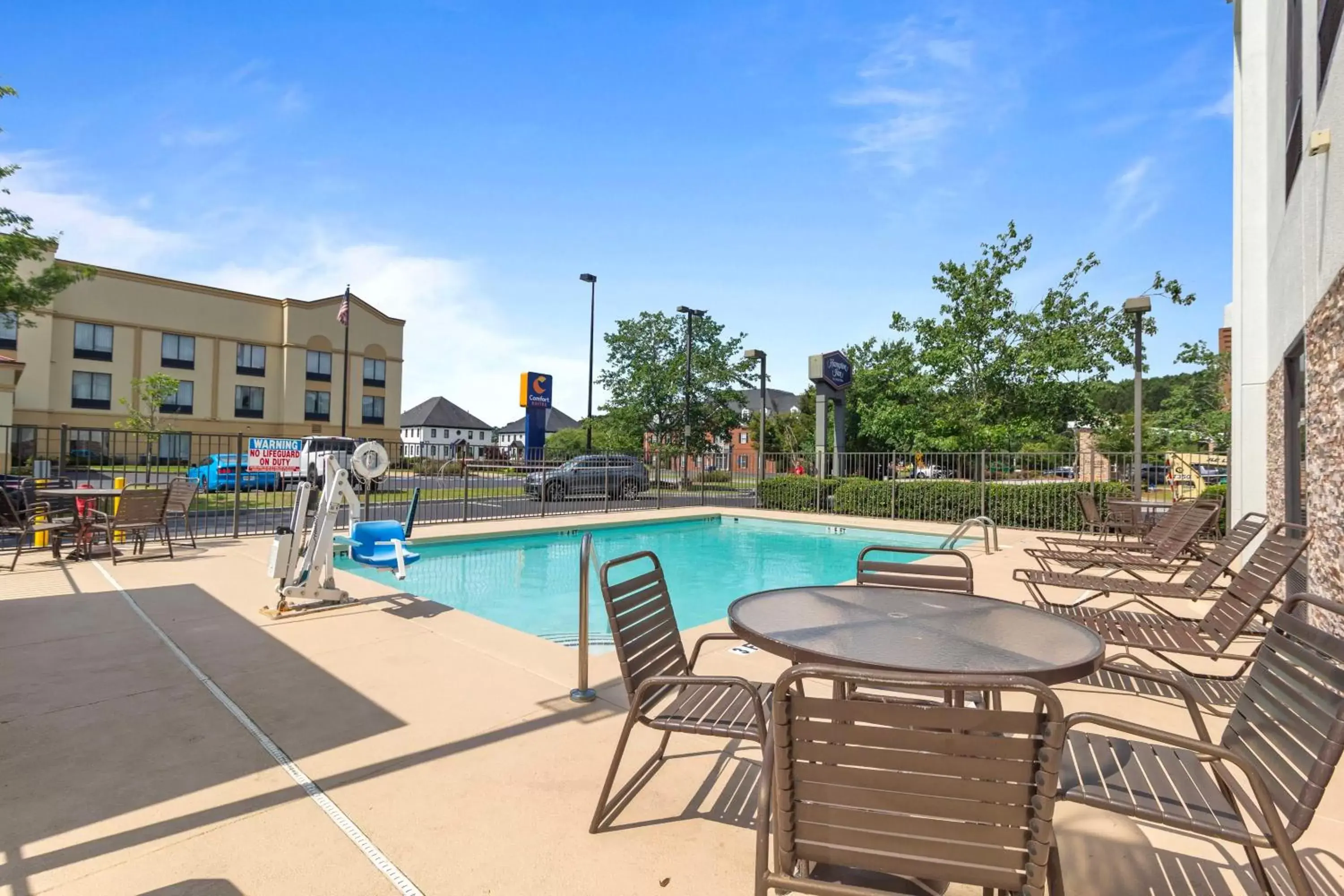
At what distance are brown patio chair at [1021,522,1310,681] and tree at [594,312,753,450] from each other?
2896 centimetres

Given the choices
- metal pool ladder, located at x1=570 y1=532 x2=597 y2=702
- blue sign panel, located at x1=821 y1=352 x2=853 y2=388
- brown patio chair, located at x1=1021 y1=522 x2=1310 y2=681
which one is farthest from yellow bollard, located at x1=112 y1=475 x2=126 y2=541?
blue sign panel, located at x1=821 y1=352 x2=853 y2=388

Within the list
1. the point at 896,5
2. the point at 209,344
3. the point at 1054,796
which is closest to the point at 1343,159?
the point at 1054,796

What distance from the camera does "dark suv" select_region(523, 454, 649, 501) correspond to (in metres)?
18.2

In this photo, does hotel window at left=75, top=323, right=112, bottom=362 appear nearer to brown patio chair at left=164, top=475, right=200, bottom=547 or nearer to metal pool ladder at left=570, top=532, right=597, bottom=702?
brown patio chair at left=164, top=475, right=200, bottom=547

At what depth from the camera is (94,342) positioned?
3541 cm

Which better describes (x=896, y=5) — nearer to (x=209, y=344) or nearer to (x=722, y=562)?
(x=722, y=562)

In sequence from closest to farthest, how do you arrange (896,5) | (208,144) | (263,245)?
1. (896,5)
2. (208,144)
3. (263,245)

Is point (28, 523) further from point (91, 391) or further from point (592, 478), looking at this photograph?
point (91, 391)

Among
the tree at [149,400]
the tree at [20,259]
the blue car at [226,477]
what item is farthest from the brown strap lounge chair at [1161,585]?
the tree at [149,400]

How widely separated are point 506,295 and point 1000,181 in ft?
44.4

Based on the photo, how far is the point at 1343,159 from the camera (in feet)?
12.3

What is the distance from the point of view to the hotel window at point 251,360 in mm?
40000

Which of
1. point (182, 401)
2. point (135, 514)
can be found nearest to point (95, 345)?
point (182, 401)

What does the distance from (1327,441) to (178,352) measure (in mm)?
47267
